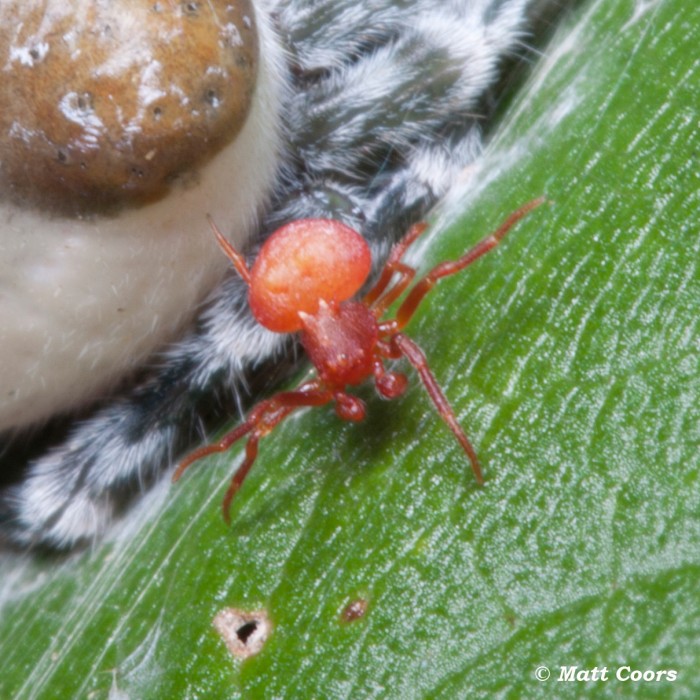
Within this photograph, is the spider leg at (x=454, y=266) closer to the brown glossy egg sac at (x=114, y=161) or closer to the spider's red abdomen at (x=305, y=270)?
the spider's red abdomen at (x=305, y=270)

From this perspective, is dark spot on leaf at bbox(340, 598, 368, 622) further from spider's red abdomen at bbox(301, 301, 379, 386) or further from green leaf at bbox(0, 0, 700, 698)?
spider's red abdomen at bbox(301, 301, 379, 386)

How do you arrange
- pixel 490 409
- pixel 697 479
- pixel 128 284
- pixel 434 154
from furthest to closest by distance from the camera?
1. pixel 434 154
2. pixel 128 284
3. pixel 490 409
4. pixel 697 479

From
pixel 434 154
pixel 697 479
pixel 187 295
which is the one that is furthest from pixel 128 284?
pixel 697 479

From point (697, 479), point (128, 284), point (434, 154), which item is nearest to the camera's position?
point (697, 479)

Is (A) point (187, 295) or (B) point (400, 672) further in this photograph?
(A) point (187, 295)

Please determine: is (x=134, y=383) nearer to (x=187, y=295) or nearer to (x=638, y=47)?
(x=187, y=295)

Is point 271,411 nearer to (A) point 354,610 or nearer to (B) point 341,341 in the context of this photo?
(B) point 341,341
